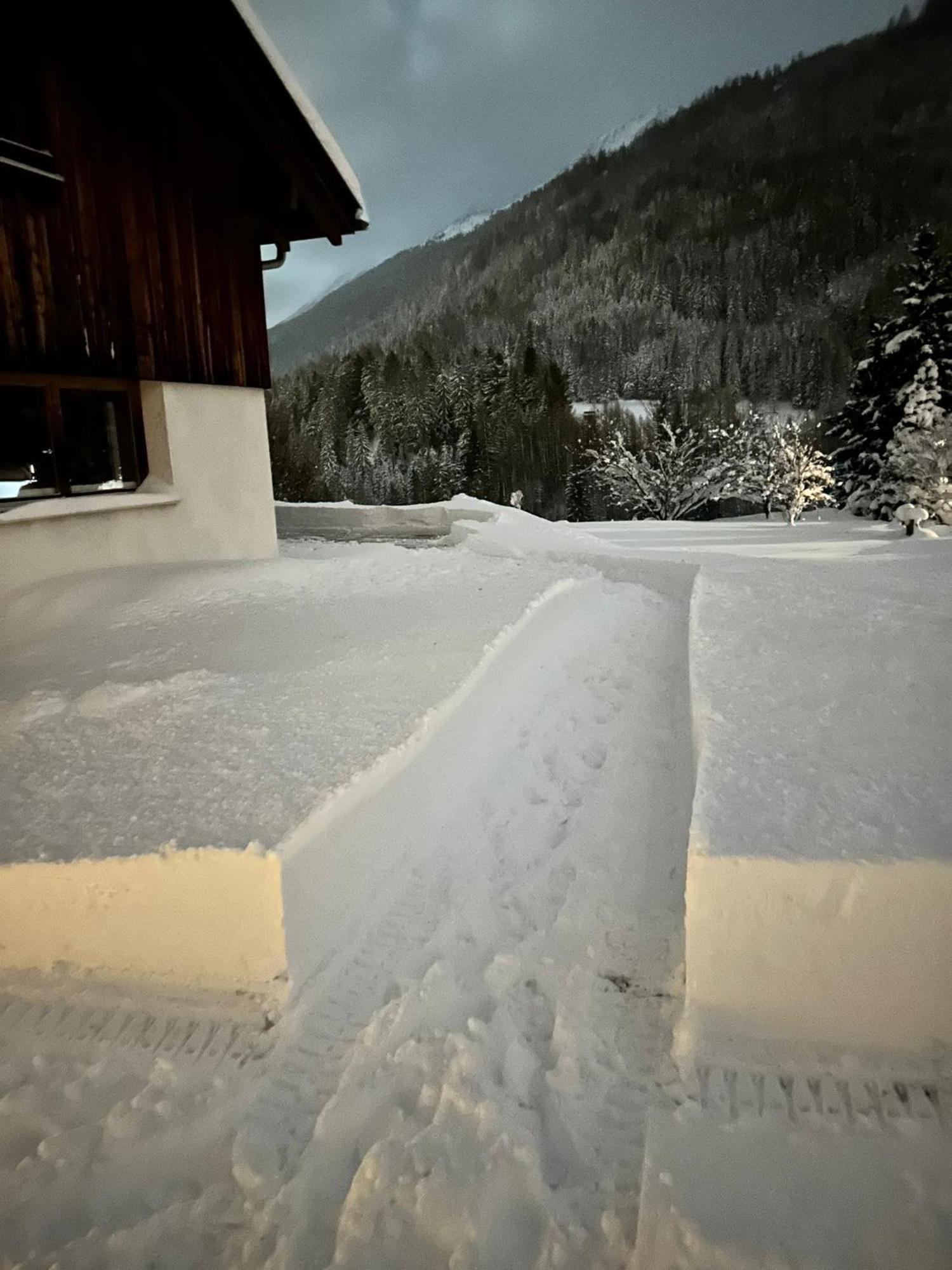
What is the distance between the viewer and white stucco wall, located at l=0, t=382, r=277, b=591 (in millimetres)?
6480

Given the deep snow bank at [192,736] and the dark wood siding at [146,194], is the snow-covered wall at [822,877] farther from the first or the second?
the dark wood siding at [146,194]

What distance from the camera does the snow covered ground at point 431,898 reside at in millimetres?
2078

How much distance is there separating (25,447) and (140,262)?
2.07 m

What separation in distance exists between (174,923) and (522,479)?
46030 millimetres

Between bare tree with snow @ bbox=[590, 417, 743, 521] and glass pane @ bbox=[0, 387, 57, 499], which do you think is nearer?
glass pane @ bbox=[0, 387, 57, 499]

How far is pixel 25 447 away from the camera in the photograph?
6477mm

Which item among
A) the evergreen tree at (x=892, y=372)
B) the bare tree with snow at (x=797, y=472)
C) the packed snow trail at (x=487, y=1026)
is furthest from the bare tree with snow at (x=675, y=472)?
the packed snow trail at (x=487, y=1026)

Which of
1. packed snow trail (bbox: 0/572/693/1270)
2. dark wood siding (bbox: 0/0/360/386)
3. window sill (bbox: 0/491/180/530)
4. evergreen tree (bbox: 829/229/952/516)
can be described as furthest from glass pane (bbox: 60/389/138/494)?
evergreen tree (bbox: 829/229/952/516)

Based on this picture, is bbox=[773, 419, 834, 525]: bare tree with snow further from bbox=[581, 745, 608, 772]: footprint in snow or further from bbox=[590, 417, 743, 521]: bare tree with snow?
bbox=[581, 745, 608, 772]: footprint in snow

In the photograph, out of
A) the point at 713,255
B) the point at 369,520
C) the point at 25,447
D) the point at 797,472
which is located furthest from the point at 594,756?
the point at 713,255

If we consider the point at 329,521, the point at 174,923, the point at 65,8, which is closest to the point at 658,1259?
the point at 174,923

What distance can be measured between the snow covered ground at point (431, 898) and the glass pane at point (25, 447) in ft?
3.64

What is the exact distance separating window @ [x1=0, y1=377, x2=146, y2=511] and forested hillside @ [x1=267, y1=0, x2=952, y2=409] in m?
53.8

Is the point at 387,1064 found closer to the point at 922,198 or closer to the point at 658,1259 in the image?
the point at 658,1259
